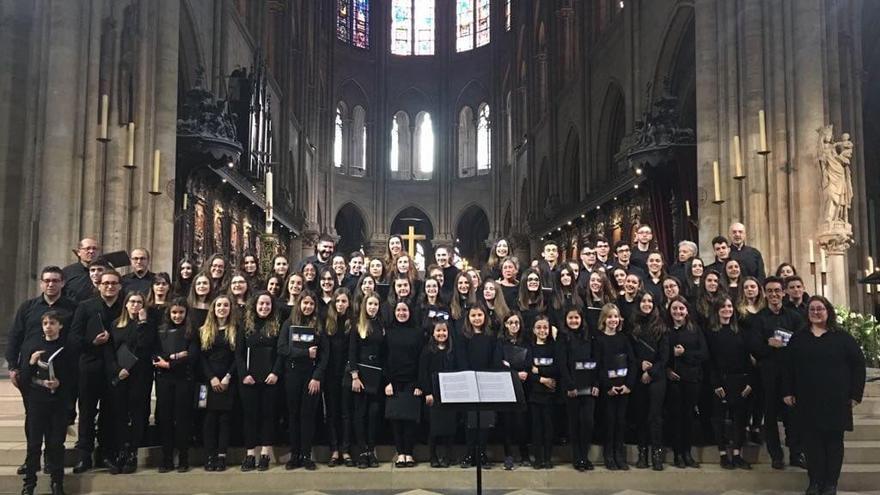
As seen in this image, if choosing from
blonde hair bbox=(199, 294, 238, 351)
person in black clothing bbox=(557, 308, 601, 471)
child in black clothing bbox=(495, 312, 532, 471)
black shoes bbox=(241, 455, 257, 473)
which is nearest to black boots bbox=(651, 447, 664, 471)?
person in black clothing bbox=(557, 308, 601, 471)

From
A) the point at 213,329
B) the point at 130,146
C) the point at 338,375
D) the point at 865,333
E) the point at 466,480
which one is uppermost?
the point at 130,146

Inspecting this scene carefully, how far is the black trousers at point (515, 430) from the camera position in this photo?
7.52 meters

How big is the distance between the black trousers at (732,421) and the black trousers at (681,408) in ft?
0.73

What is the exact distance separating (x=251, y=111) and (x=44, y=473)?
1240 cm

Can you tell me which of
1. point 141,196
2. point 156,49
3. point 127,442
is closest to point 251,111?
point 156,49

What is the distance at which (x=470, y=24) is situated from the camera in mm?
45875

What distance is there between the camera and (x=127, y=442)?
7.04m

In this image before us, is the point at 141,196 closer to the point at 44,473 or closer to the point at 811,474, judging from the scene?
the point at 44,473

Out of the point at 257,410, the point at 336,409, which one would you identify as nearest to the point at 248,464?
the point at 257,410

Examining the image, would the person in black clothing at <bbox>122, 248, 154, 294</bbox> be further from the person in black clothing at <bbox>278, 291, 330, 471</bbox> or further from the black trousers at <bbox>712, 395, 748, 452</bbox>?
the black trousers at <bbox>712, 395, 748, 452</bbox>

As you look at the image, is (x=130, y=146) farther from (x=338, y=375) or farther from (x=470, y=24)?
(x=470, y=24)

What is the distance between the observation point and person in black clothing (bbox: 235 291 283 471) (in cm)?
723

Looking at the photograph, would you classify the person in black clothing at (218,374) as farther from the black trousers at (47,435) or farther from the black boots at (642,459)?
the black boots at (642,459)

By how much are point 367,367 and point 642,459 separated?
8.93 feet
